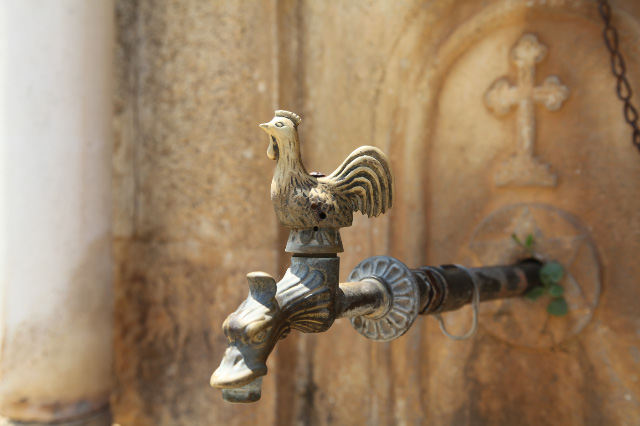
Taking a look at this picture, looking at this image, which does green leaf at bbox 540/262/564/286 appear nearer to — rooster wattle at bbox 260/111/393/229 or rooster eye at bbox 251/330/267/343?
rooster wattle at bbox 260/111/393/229

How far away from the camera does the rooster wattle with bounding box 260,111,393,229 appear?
782 millimetres

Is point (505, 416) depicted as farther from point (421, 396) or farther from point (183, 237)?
point (183, 237)

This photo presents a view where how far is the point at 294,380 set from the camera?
1640 mm

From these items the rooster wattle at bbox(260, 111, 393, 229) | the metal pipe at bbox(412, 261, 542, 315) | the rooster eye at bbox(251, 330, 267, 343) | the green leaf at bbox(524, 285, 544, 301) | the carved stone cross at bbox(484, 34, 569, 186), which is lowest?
the rooster eye at bbox(251, 330, 267, 343)

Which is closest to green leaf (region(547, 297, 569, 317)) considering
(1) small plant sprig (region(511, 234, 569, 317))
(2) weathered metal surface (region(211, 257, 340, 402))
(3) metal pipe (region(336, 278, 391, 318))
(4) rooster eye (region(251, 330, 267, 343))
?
(1) small plant sprig (region(511, 234, 569, 317))

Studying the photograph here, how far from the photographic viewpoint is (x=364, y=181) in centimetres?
83

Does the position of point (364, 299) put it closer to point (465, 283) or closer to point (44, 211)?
point (465, 283)

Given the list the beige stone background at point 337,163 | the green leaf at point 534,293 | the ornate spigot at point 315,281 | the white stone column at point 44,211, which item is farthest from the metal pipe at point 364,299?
the white stone column at point 44,211

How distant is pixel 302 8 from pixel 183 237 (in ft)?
2.41

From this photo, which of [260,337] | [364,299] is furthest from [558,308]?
[260,337]

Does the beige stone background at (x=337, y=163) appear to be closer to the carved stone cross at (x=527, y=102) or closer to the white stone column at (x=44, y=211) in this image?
the carved stone cross at (x=527, y=102)

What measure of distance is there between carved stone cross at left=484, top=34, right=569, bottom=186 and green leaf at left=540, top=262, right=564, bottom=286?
7.3 inches

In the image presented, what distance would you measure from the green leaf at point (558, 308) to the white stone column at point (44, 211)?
3.87 feet

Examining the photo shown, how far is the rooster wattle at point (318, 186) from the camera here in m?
0.78
